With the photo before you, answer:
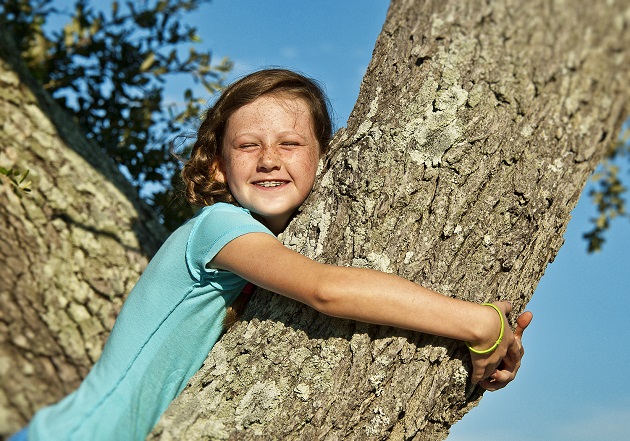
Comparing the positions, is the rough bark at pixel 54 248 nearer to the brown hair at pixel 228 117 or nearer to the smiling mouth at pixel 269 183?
the brown hair at pixel 228 117

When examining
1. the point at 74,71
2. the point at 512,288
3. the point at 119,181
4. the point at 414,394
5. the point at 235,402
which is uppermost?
the point at 74,71

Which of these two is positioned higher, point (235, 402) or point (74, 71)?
point (74, 71)

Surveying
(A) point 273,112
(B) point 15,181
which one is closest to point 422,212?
(A) point 273,112

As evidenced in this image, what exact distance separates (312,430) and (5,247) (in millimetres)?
1594

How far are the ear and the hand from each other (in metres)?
1.42

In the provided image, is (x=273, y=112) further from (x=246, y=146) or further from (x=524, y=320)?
(x=524, y=320)

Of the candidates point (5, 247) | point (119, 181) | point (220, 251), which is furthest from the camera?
point (119, 181)

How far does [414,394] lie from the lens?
2.25m

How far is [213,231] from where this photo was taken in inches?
98.0

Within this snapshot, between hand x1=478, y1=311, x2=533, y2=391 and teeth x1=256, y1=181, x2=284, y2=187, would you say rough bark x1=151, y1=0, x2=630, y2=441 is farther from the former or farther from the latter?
teeth x1=256, y1=181, x2=284, y2=187

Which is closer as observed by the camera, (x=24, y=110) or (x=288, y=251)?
(x=288, y=251)

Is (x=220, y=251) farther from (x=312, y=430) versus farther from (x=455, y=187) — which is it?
(x=455, y=187)

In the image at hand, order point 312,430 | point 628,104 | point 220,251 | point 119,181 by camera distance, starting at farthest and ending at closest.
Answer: point 119,181, point 220,251, point 312,430, point 628,104

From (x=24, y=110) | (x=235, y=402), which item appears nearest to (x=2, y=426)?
(x=235, y=402)
